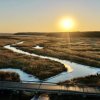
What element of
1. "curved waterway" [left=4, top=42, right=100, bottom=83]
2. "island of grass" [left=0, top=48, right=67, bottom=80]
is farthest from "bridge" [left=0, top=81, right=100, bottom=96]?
"island of grass" [left=0, top=48, right=67, bottom=80]

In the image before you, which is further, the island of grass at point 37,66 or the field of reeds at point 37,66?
the field of reeds at point 37,66

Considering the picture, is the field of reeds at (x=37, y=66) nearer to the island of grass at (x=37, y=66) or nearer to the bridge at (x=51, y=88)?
the island of grass at (x=37, y=66)

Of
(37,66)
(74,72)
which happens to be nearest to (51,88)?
(74,72)

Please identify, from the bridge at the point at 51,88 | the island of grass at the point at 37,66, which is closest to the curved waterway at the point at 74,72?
the island of grass at the point at 37,66

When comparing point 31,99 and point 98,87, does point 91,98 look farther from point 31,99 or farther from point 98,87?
point 31,99

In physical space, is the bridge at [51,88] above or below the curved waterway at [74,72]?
above

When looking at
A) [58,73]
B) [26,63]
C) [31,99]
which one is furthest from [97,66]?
[31,99]

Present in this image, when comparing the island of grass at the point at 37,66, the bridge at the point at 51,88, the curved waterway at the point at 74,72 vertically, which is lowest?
→ the curved waterway at the point at 74,72

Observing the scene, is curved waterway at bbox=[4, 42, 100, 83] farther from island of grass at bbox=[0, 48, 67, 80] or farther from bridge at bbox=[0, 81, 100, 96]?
bridge at bbox=[0, 81, 100, 96]

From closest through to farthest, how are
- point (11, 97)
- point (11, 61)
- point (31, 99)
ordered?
point (31, 99), point (11, 97), point (11, 61)
